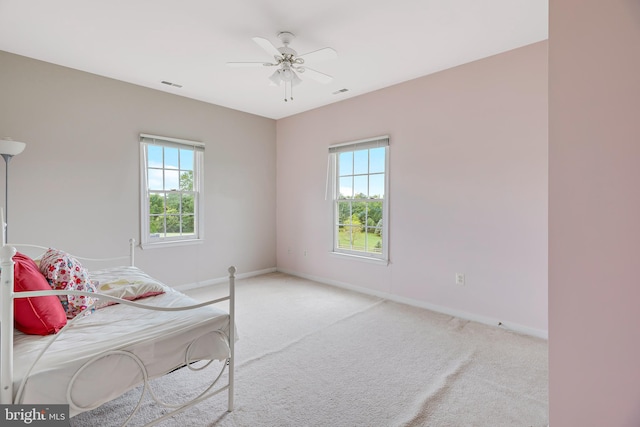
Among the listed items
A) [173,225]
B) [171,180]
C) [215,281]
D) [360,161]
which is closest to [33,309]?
[173,225]

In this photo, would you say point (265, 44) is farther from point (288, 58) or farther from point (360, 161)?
point (360, 161)

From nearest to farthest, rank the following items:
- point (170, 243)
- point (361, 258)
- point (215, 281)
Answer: point (170, 243) < point (361, 258) < point (215, 281)

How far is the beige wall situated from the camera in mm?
3123

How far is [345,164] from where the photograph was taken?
14.8 feet

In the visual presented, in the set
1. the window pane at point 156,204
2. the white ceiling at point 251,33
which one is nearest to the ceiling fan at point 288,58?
the white ceiling at point 251,33

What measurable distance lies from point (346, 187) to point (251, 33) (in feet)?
8.00

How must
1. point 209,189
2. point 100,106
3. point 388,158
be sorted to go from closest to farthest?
point 100,106 < point 388,158 < point 209,189

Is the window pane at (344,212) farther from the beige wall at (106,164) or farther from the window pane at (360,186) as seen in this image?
the beige wall at (106,164)

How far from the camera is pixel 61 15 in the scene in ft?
7.86
